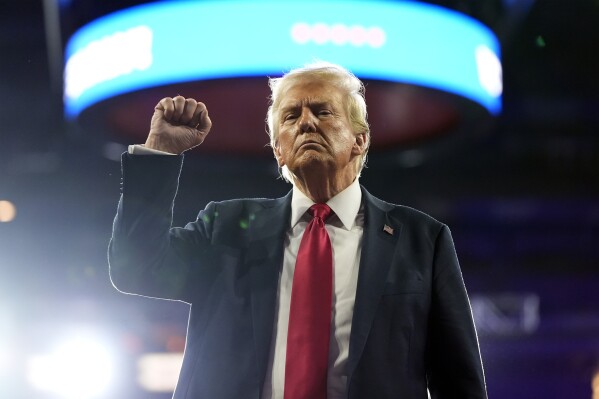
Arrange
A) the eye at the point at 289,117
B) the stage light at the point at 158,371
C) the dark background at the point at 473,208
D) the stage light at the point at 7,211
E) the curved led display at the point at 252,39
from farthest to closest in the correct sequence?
the stage light at the point at 158,371 < the dark background at the point at 473,208 < the stage light at the point at 7,211 < the curved led display at the point at 252,39 < the eye at the point at 289,117

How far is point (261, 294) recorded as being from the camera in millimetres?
1577

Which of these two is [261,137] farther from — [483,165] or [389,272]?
[483,165]

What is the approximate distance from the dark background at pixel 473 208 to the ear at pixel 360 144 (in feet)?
17.1

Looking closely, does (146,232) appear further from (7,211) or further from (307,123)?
(7,211)

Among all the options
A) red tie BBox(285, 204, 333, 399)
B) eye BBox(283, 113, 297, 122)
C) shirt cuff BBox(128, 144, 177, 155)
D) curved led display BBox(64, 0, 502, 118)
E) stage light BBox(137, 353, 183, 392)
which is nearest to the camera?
red tie BBox(285, 204, 333, 399)

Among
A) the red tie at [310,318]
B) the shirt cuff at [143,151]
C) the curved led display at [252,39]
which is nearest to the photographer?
the red tie at [310,318]

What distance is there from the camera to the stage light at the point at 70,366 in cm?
772

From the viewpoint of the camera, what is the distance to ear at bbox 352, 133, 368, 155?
5.77 ft

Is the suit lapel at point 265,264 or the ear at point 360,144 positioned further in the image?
the ear at point 360,144

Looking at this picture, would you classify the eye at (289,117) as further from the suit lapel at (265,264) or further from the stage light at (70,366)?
the stage light at (70,366)

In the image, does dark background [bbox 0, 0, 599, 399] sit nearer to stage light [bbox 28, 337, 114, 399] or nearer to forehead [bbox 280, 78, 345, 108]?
stage light [bbox 28, 337, 114, 399]

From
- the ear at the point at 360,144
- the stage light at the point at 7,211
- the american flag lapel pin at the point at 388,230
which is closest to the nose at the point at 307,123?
the ear at the point at 360,144

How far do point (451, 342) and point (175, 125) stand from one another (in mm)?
671

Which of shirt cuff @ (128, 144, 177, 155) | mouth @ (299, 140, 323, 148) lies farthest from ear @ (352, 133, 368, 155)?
shirt cuff @ (128, 144, 177, 155)
